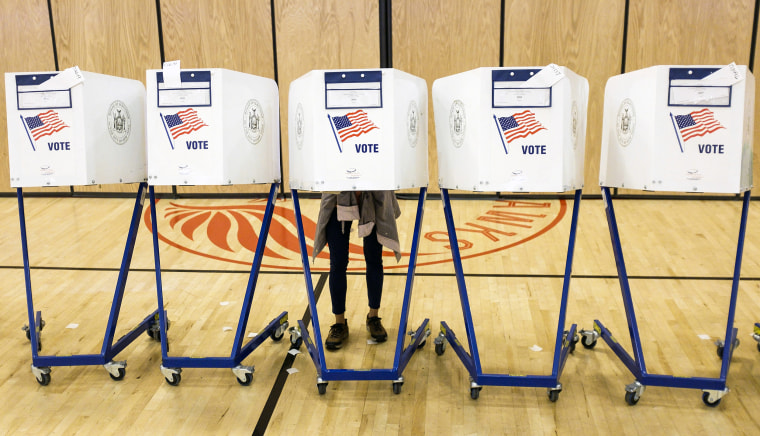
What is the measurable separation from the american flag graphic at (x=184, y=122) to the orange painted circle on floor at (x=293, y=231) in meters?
1.95

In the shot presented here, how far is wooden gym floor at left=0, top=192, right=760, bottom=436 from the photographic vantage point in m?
2.50

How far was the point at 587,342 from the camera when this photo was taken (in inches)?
121

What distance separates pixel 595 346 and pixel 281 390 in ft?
4.97

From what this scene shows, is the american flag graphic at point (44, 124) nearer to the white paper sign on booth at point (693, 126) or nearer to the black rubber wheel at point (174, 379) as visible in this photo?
the black rubber wheel at point (174, 379)

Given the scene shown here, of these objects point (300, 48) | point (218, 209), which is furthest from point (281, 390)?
point (300, 48)

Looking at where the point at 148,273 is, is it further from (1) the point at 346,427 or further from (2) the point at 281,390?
(1) the point at 346,427

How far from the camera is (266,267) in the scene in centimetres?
438

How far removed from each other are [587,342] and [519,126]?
1268mm

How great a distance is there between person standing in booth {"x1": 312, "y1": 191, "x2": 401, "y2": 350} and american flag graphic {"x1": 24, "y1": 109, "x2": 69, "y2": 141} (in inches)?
45.3

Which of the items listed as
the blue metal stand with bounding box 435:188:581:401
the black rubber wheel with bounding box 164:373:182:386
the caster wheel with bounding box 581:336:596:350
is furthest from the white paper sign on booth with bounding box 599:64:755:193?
the black rubber wheel with bounding box 164:373:182:386

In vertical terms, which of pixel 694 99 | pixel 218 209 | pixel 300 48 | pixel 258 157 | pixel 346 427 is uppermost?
pixel 300 48

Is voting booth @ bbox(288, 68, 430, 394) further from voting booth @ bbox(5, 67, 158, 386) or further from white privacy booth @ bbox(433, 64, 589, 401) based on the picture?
voting booth @ bbox(5, 67, 158, 386)

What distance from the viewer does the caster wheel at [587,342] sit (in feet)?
10.1

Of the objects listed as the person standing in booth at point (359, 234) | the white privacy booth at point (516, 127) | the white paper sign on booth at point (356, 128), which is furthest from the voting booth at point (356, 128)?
the person standing in booth at point (359, 234)
